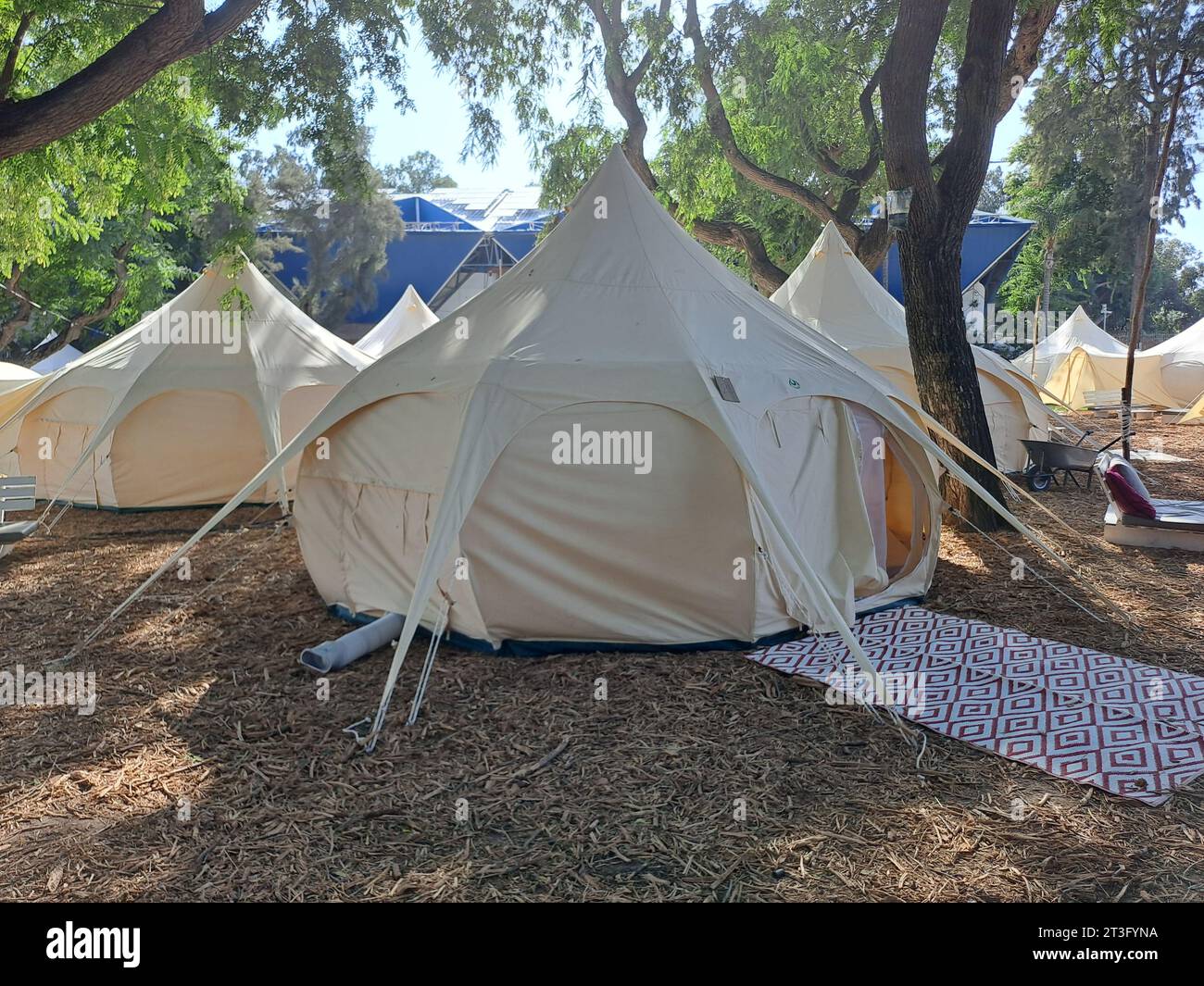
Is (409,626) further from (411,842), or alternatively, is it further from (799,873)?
(799,873)

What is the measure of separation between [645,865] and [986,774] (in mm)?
1848

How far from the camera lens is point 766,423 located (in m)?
6.55

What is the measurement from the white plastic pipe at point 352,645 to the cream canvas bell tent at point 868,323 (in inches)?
310

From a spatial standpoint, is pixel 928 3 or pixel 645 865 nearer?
pixel 645 865

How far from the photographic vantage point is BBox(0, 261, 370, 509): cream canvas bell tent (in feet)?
37.1

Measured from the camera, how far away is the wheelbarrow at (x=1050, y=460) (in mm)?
11570

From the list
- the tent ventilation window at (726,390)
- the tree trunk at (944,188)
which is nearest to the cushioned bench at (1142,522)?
the tree trunk at (944,188)

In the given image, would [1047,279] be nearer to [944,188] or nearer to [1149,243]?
[1149,243]

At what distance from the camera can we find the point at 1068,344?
2642 cm

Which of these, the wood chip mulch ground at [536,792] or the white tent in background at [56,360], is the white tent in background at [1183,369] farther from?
the white tent in background at [56,360]

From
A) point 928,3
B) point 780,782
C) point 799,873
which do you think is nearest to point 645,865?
point 799,873

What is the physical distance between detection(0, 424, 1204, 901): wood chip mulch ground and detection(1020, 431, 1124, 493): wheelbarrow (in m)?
4.99

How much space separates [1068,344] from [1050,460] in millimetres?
16835
